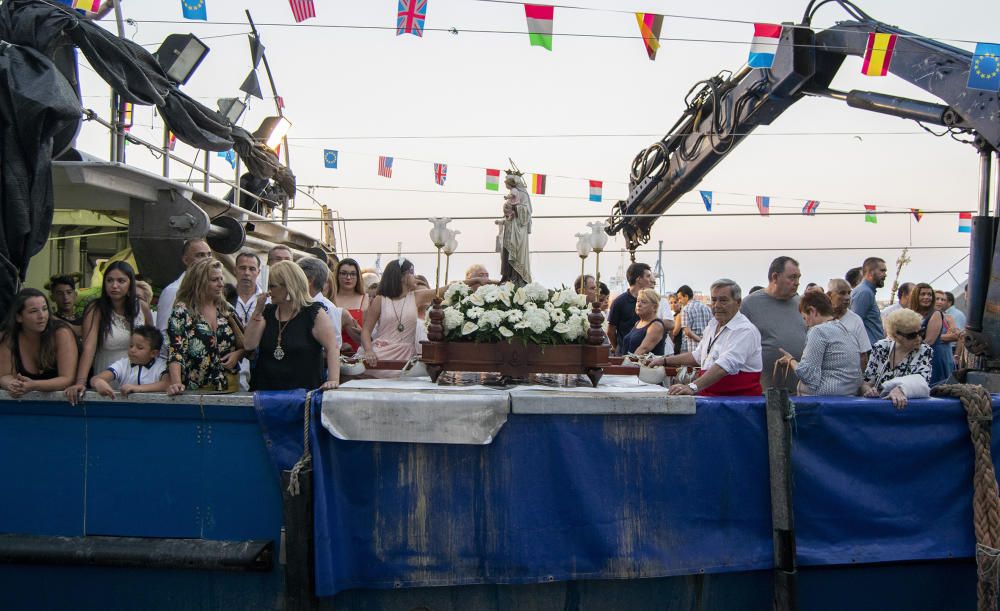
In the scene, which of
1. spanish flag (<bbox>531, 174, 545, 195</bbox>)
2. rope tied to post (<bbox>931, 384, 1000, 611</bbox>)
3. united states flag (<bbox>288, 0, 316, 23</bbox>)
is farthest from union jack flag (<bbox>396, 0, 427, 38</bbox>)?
spanish flag (<bbox>531, 174, 545, 195</bbox>)

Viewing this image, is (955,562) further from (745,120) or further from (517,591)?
(745,120)

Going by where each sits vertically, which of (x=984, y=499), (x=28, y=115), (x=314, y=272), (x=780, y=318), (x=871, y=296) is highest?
(x=28, y=115)

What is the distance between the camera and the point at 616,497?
153 inches

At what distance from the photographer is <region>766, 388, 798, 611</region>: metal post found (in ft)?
12.6

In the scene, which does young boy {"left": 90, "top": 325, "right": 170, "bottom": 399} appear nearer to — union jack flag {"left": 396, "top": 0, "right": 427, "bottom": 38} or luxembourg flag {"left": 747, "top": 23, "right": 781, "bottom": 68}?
union jack flag {"left": 396, "top": 0, "right": 427, "bottom": 38}

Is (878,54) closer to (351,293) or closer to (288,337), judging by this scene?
(351,293)

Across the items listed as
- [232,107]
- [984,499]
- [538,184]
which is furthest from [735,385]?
[232,107]

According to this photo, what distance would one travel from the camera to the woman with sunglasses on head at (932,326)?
21.7 feet

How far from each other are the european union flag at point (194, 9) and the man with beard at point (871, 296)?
7.03 meters

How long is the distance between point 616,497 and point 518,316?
1.36 meters

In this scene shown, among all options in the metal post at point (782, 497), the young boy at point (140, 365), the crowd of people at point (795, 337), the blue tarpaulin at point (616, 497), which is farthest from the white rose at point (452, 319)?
the metal post at point (782, 497)

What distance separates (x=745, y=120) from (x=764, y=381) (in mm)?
4296

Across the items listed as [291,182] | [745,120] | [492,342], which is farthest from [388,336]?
[291,182]

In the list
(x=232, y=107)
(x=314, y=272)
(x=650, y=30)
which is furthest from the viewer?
(x=232, y=107)
